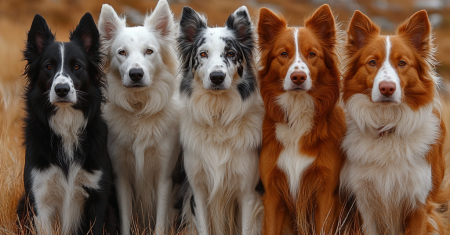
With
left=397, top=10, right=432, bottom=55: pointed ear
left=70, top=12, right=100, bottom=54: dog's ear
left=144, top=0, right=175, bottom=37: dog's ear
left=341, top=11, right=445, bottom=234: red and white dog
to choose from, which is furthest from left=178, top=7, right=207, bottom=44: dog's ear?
left=397, top=10, right=432, bottom=55: pointed ear

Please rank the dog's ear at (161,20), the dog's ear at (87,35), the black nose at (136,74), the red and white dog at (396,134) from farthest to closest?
the dog's ear at (161,20) → the black nose at (136,74) → the dog's ear at (87,35) → the red and white dog at (396,134)

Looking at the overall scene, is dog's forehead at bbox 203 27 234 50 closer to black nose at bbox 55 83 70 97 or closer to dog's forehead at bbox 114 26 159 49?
dog's forehead at bbox 114 26 159 49

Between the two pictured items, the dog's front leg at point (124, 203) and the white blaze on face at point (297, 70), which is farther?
the dog's front leg at point (124, 203)

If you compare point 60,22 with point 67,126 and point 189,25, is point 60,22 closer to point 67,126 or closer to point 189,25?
point 189,25

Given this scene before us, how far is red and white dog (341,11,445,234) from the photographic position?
3910 millimetres

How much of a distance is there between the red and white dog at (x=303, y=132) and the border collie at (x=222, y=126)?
0.63 feet

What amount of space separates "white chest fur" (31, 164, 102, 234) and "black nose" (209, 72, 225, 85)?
1.46m

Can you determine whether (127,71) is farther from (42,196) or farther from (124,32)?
(42,196)

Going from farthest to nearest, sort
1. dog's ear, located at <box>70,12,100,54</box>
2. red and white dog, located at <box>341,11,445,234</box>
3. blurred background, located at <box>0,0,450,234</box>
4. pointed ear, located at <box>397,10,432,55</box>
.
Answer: blurred background, located at <box>0,0,450,234</box> < dog's ear, located at <box>70,12,100,54</box> < pointed ear, located at <box>397,10,432,55</box> < red and white dog, located at <box>341,11,445,234</box>

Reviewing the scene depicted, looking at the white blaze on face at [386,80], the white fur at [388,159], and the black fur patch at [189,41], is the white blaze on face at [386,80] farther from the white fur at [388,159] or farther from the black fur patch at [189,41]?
the black fur patch at [189,41]

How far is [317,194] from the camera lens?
4.19 m

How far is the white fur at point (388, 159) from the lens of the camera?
3.92 meters

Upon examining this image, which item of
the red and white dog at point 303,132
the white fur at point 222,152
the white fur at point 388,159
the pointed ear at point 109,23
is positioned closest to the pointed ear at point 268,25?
the red and white dog at point 303,132

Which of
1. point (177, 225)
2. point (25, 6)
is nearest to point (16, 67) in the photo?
point (177, 225)
